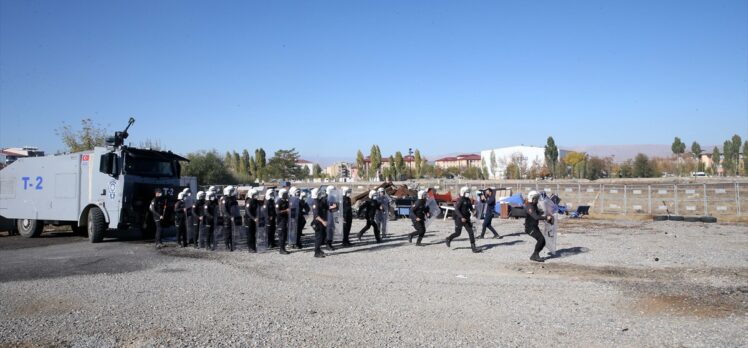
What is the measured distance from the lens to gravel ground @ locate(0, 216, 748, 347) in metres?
6.47

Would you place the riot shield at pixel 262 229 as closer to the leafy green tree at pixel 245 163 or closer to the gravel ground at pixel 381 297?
the gravel ground at pixel 381 297

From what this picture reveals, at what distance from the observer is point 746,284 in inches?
376

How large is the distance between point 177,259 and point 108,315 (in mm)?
5670

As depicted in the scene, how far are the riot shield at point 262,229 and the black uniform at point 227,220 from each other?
79 centimetres

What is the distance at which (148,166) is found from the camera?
16.5 m

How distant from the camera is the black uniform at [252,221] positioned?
14195 millimetres

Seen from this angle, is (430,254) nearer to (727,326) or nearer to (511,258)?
(511,258)

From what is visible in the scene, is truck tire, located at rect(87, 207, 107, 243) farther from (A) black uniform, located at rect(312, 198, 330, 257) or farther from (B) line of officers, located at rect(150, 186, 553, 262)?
(A) black uniform, located at rect(312, 198, 330, 257)

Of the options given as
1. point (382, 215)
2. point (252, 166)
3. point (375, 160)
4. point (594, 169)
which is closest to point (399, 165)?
point (375, 160)

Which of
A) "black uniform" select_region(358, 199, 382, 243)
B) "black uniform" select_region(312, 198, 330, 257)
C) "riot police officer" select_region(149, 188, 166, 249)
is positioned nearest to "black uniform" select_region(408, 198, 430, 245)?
"black uniform" select_region(358, 199, 382, 243)

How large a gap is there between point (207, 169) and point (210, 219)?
3536cm

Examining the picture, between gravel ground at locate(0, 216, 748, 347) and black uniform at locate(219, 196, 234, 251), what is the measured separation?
745 millimetres

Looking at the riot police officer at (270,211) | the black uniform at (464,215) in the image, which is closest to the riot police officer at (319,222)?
the riot police officer at (270,211)

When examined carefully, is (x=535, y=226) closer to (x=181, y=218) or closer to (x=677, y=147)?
(x=181, y=218)
